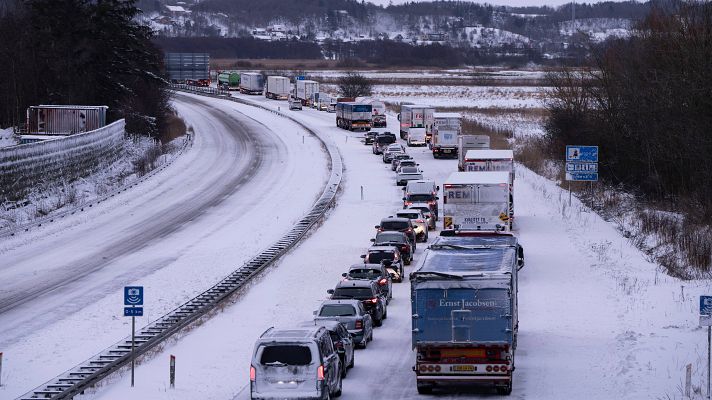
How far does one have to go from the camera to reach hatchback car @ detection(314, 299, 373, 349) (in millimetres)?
30125

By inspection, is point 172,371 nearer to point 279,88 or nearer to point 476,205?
point 476,205

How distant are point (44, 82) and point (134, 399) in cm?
7061

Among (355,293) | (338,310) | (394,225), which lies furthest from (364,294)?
(394,225)

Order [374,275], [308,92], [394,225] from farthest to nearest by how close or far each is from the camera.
→ [308,92] → [394,225] → [374,275]

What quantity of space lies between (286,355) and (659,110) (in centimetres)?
4100

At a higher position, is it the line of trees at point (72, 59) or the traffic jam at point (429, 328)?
the line of trees at point (72, 59)

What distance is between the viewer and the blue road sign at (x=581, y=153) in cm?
5731

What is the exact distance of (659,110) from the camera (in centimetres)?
5947

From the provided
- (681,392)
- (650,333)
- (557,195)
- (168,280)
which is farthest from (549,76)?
(681,392)

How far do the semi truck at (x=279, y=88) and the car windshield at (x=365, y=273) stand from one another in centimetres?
11989

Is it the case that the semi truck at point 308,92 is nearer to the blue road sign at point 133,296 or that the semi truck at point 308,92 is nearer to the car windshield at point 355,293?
the car windshield at point 355,293

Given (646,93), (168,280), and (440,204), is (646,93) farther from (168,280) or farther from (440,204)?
(168,280)

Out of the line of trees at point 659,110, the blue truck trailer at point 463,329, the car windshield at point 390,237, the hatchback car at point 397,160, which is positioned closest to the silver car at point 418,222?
the car windshield at point 390,237

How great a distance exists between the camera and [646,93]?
6200cm
